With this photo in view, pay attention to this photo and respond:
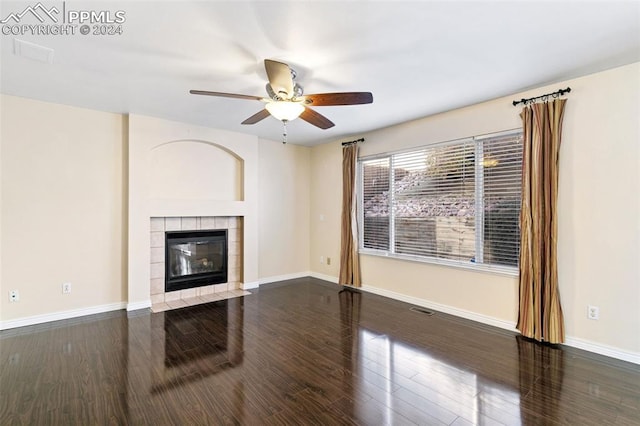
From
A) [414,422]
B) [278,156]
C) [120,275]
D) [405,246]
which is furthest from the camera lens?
[278,156]

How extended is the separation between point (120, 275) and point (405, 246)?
4.12 metres

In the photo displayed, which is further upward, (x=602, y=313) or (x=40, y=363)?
(x=602, y=313)

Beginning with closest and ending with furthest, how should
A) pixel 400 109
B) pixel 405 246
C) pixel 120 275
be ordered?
pixel 400 109 < pixel 120 275 < pixel 405 246

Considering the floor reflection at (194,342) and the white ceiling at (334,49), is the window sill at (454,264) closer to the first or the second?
the white ceiling at (334,49)

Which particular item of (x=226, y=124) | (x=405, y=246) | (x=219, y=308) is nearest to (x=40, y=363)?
(x=219, y=308)

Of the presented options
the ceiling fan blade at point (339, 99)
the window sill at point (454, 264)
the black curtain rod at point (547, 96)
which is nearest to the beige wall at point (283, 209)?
the window sill at point (454, 264)

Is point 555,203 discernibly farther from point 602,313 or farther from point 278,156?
point 278,156

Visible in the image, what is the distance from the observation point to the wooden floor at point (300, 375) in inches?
79.2

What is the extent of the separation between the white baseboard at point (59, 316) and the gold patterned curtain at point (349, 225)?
11.1 ft

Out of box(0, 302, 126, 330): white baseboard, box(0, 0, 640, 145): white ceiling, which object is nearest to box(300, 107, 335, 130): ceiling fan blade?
box(0, 0, 640, 145): white ceiling

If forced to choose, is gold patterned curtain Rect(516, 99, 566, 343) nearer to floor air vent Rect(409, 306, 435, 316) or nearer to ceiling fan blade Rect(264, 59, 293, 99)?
floor air vent Rect(409, 306, 435, 316)

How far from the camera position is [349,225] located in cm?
526

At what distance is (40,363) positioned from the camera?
266cm

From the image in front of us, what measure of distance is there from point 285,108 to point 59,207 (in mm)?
3224
